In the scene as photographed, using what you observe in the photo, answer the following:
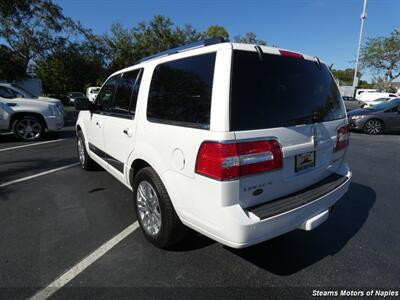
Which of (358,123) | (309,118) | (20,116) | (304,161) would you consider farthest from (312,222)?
(358,123)

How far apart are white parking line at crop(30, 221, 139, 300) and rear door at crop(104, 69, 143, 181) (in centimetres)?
71

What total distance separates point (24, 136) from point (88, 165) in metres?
4.60

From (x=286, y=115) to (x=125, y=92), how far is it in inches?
81.1

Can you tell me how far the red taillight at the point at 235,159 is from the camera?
188 centimetres

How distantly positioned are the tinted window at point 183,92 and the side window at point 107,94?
1309 mm

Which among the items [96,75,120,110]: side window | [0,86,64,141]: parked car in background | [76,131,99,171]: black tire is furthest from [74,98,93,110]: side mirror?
[0,86,64,141]: parked car in background

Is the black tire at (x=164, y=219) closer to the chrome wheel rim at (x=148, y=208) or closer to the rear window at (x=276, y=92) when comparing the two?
the chrome wheel rim at (x=148, y=208)

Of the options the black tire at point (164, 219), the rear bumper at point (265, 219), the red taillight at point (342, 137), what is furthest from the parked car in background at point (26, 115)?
the red taillight at point (342, 137)

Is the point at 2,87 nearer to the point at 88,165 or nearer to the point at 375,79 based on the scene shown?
the point at 88,165

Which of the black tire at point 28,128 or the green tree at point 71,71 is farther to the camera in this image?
the green tree at point 71,71

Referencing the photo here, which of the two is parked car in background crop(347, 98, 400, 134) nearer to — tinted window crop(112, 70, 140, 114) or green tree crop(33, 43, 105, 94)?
tinted window crop(112, 70, 140, 114)

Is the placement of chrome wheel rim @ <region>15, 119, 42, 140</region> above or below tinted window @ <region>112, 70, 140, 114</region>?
below

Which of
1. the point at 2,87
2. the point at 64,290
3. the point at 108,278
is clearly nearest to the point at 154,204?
the point at 108,278

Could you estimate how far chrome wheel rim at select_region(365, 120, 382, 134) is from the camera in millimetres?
10320
